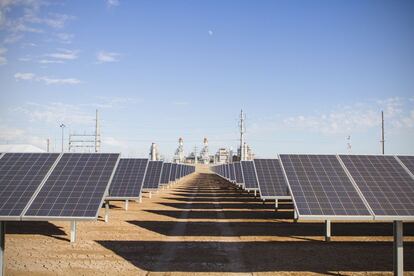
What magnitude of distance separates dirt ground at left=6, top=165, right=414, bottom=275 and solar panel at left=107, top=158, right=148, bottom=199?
2.11 meters

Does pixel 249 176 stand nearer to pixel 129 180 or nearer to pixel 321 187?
pixel 129 180

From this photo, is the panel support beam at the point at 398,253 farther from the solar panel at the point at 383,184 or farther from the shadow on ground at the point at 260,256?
the shadow on ground at the point at 260,256

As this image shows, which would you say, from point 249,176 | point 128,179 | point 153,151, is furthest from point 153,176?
point 153,151

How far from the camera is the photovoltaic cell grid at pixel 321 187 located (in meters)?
11.8

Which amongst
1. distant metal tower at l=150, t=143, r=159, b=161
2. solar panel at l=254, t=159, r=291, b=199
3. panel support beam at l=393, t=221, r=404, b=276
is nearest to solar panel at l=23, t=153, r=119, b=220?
panel support beam at l=393, t=221, r=404, b=276

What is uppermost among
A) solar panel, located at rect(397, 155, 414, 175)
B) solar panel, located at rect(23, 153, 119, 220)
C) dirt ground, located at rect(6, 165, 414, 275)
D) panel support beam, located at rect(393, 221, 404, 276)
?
solar panel, located at rect(397, 155, 414, 175)

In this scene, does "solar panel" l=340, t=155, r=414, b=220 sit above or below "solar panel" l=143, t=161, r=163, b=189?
above

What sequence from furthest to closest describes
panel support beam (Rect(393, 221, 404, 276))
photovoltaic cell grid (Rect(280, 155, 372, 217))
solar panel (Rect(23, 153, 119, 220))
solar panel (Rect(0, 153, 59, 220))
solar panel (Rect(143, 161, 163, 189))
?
solar panel (Rect(143, 161, 163, 189)) < solar panel (Rect(23, 153, 119, 220)) < solar panel (Rect(0, 153, 59, 220)) < photovoltaic cell grid (Rect(280, 155, 372, 217)) < panel support beam (Rect(393, 221, 404, 276))

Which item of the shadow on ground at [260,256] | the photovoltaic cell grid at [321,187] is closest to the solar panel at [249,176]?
the shadow on ground at [260,256]

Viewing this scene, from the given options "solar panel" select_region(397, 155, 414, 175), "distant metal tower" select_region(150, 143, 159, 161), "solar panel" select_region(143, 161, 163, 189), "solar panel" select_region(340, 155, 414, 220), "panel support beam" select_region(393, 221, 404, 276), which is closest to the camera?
"panel support beam" select_region(393, 221, 404, 276)

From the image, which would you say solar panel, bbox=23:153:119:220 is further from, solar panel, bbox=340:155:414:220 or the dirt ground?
solar panel, bbox=340:155:414:220

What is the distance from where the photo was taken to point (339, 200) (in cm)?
1228

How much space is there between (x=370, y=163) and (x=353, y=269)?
4.24 meters

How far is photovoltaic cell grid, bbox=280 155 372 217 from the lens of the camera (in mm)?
11773
